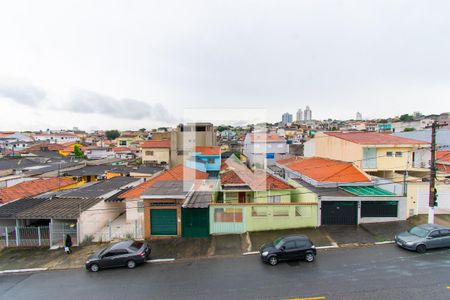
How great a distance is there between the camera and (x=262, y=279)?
412 inches

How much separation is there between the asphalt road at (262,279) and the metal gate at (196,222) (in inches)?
120

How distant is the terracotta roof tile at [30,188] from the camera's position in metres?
21.6

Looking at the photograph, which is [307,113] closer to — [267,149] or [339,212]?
[267,149]

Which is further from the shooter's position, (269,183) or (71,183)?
(71,183)

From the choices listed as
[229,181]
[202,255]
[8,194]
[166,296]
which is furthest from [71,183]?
[166,296]

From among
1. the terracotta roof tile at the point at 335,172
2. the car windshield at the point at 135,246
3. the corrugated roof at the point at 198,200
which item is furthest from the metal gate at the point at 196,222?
the terracotta roof tile at the point at 335,172

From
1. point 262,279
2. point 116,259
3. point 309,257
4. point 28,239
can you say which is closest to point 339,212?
point 309,257

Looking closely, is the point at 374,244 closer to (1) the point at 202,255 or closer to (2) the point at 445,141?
(1) the point at 202,255

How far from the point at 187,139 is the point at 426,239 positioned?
120 feet

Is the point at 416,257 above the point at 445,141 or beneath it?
beneath

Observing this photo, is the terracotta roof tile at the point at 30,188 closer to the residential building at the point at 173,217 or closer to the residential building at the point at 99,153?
the residential building at the point at 173,217

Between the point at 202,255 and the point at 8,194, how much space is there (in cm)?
2030

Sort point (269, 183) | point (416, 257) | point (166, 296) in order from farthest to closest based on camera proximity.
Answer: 1. point (269, 183)
2. point (416, 257)
3. point (166, 296)

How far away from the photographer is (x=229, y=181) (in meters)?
22.1
